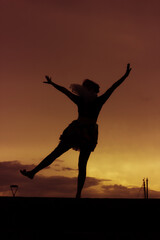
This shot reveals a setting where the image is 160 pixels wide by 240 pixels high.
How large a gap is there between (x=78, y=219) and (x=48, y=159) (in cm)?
297

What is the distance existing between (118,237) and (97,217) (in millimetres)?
445

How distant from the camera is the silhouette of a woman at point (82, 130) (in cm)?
823

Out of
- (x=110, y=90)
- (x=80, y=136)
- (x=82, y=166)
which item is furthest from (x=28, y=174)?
(x=110, y=90)

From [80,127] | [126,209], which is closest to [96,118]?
[80,127]

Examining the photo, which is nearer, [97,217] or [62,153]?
[97,217]

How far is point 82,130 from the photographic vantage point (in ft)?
26.9

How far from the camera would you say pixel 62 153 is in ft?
27.4

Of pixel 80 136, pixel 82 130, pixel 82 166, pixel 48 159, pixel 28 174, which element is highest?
pixel 82 130

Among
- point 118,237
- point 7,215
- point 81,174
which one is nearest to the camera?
point 118,237

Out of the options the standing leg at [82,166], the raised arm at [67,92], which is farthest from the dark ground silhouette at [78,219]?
the raised arm at [67,92]

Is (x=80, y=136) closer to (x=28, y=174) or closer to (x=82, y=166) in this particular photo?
(x=82, y=166)

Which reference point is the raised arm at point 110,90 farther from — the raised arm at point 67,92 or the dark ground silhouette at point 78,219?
the dark ground silhouette at point 78,219

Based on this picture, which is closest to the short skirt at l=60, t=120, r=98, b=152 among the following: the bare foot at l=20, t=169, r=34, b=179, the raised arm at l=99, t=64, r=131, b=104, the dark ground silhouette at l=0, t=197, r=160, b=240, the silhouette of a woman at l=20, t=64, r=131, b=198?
the silhouette of a woman at l=20, t=64, r=131, b=198

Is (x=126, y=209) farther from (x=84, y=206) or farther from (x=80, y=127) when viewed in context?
(x=80, y=127)
